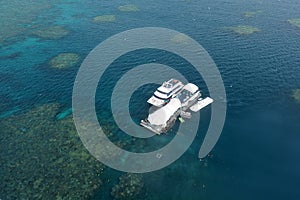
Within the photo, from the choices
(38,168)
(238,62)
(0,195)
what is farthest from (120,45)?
(0,195)

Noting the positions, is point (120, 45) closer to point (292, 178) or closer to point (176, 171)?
point (176, 171)

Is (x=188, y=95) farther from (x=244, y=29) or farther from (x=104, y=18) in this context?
(x=104, y=18)

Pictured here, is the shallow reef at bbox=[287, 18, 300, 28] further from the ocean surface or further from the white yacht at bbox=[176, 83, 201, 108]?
the white yacht at bbox=[176, 83, 201, 108]

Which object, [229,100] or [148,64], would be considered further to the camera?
[148,64]

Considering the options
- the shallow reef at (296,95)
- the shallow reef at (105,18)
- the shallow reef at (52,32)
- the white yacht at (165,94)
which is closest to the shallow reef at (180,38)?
the shallow reef at (105,18)

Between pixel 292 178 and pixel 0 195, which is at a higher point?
pixel 292 178

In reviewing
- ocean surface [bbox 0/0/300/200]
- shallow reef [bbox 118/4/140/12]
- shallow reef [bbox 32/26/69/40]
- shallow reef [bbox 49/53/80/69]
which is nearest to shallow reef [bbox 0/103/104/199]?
ocean surface [bbox 0/0/300/200]
